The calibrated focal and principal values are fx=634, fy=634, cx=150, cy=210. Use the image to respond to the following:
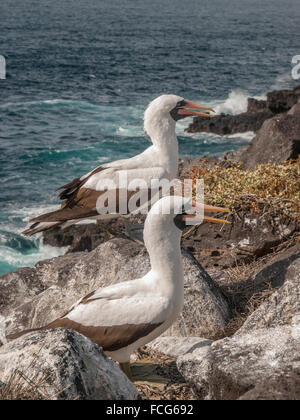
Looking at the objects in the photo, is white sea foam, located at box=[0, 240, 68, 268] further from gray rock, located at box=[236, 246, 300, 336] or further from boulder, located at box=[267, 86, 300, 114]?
boulder, located at box=[267, 86, 300, 114]

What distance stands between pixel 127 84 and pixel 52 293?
106 ft

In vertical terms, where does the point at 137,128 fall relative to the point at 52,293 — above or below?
below

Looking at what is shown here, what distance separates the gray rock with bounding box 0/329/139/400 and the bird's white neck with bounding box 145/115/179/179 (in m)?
3.78

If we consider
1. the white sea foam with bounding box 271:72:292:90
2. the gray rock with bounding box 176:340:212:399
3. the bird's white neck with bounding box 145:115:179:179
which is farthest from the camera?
the white sea foam with bounding box 271:72:292:90

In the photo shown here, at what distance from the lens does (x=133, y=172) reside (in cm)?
770

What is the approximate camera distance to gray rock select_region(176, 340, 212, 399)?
4.73 m

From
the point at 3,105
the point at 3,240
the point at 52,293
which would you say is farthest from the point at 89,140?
the point at 52,293

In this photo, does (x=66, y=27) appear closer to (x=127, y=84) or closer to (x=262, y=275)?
(x=127, y=84)

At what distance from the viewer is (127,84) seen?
3800 cm

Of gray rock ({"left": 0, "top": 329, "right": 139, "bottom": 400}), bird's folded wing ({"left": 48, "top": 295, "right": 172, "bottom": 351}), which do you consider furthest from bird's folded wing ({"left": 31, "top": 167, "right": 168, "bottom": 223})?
gray rock ({"left": 0, "top": 329, "right": 139, "bottom": 400})

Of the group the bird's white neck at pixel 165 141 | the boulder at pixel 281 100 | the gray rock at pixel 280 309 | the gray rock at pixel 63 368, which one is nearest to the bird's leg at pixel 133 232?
the bird's white neck at pixel 165 141

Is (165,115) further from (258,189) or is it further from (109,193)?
(258,189)

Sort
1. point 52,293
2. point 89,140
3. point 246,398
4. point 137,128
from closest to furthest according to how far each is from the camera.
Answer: point 246,398 < point 52,293 < point 89,140 < point 137,128
